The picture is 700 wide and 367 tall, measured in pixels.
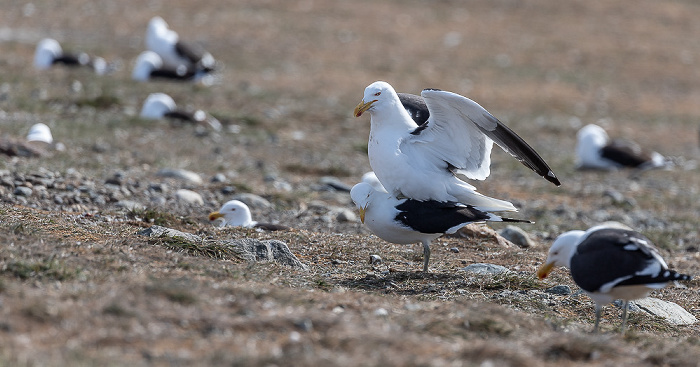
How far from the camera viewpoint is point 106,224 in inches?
279

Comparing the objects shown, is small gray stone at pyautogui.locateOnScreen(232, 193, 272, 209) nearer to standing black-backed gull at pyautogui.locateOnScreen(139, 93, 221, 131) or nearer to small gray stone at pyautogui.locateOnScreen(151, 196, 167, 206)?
small gray stone at pyautogui.locateOnScreen(151, 196, 167, 206)

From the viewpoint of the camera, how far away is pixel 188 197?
9062 millimetres

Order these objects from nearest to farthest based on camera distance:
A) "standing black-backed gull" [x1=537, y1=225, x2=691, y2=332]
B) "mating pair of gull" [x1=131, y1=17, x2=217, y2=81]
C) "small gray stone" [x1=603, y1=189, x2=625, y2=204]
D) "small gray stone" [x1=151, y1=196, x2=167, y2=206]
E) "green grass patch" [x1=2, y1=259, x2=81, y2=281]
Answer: "green grass patch" [x1=2, y1=259, x2=81, y2=281]
"standing black-backed gull" [x1=537, y1=225, x2=691, y2=332]
"small gray stone" [x1=151, y1=196, x2=167, y2=206]
"small gray stone" [x1=603, y1=189, x2=625, y2=204]
"mating pair of gull" [x1=131, y1=17, x2=217, y2=81]

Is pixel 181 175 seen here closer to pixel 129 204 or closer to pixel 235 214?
pixel 129 204

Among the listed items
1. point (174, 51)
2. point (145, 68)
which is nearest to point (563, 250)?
point (145, 68)

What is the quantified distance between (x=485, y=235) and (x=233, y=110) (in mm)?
8035

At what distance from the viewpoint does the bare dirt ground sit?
14.6 ft

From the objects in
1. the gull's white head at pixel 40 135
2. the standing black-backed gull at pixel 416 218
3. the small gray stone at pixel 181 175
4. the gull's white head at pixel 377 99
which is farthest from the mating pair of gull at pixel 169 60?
the standing black-backed gull at pixel 416 218

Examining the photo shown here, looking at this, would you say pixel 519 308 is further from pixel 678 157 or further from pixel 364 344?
pixel 678 157

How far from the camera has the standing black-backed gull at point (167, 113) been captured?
44.2ft

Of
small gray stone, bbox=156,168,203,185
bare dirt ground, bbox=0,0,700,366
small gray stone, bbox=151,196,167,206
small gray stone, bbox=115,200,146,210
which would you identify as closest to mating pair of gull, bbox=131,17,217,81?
bare dirt ground, bbox=0,0,700,366

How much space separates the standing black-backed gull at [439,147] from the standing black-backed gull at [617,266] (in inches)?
53.5

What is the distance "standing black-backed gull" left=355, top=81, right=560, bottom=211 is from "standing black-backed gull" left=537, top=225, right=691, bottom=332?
1359mm

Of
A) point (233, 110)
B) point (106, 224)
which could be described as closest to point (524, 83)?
point (233, 110)
